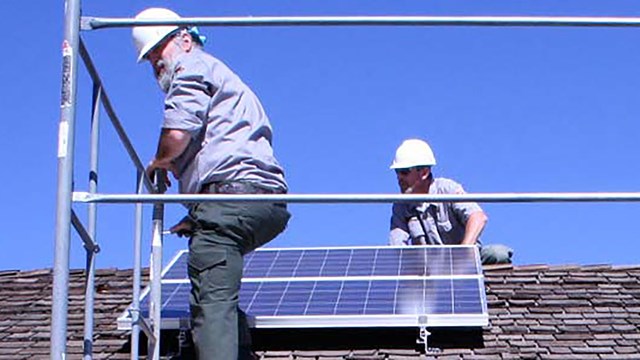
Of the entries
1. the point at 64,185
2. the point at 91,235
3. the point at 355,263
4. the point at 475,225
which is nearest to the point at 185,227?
the point at 91,235

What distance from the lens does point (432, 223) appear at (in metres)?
9.69

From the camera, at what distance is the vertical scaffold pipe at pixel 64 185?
493 centimetres

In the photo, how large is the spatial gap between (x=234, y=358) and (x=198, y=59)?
126 cm

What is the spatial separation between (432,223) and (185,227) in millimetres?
3648

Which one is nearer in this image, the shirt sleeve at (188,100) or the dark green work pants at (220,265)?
the dark green work pants at (220,265)

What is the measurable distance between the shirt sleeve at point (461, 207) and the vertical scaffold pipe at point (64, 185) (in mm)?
4694

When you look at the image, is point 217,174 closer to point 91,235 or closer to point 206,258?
point 206,258

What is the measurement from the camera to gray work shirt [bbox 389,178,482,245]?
960 cm

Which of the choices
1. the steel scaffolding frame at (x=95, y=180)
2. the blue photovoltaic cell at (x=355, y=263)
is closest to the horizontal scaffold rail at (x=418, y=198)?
the steel scaffolding frame at (x=95, y=180)

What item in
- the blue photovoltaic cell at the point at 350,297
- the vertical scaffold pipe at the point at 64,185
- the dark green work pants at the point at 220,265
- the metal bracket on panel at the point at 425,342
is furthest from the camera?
the blue photovoltaic cell at the point at 350,297

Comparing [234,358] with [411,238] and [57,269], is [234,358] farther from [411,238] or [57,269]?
[411,238]

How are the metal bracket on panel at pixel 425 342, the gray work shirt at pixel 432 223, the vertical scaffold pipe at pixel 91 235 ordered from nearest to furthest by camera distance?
1. the vertical scaffold pipe at pixel 91 235
2. the metal bracket on panel at pixel 425 342
3. the gray work shirt at pixel 432 223

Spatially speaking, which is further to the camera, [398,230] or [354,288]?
[398,230]

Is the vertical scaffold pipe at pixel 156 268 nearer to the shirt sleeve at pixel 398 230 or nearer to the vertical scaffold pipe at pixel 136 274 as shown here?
the vertical scaffold pipe at pixel 136 274
